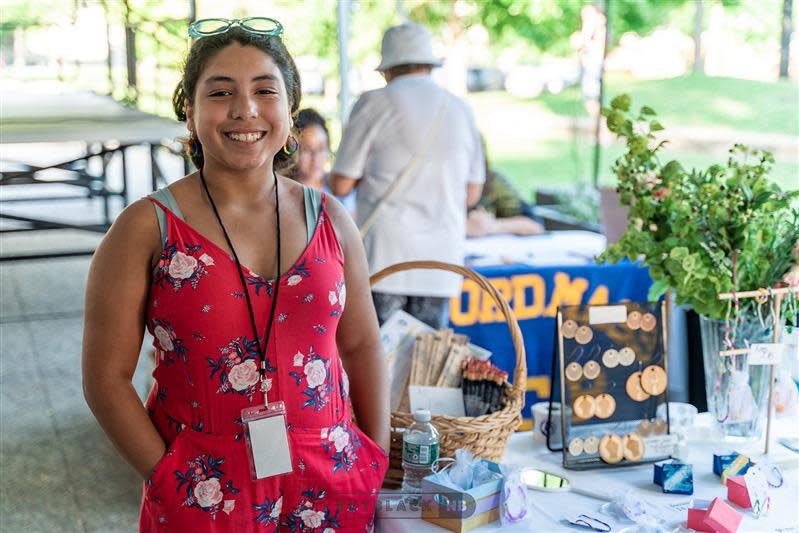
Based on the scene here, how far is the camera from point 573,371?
169 cm

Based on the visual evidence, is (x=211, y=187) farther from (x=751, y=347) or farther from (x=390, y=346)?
(x=751, y=347)

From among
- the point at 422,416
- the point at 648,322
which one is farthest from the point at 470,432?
the point at 648,322

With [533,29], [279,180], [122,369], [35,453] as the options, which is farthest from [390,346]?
[533,29]

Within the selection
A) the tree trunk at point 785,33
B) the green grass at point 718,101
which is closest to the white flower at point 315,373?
the tree trunk at point 785,33

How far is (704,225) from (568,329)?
341 millimetres

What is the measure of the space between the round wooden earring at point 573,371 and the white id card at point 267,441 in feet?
2.09

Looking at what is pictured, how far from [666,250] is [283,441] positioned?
0.89m

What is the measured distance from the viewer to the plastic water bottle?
147 centimetres

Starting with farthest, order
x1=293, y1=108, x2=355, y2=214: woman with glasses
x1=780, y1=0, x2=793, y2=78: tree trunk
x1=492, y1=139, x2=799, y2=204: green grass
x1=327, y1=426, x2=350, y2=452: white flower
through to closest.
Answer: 1. x1=492, y1=139, x2=799, y2=204: green grass
2. x1=780, y1=0, x2=793, y2=78: tree trunk
3. x1=293, y1=108, x2=355, y2=214: woman with glasses
4. x1=327, y1=426, x2=350, y2=452: white flower

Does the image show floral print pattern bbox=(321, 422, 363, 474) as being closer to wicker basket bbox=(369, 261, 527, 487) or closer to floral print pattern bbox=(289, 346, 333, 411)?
floral print pattern bbox=(289, 346, 333, 411)

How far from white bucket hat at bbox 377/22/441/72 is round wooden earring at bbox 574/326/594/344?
1.51 m

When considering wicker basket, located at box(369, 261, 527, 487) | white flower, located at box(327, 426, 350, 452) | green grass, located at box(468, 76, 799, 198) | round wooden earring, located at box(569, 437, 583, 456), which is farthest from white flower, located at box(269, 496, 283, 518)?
green grass, located at box(468, 76, 799, 198)

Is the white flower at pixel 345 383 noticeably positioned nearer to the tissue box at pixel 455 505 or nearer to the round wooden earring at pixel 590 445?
the tissue box at pixel 455 505

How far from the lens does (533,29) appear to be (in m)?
9.62
